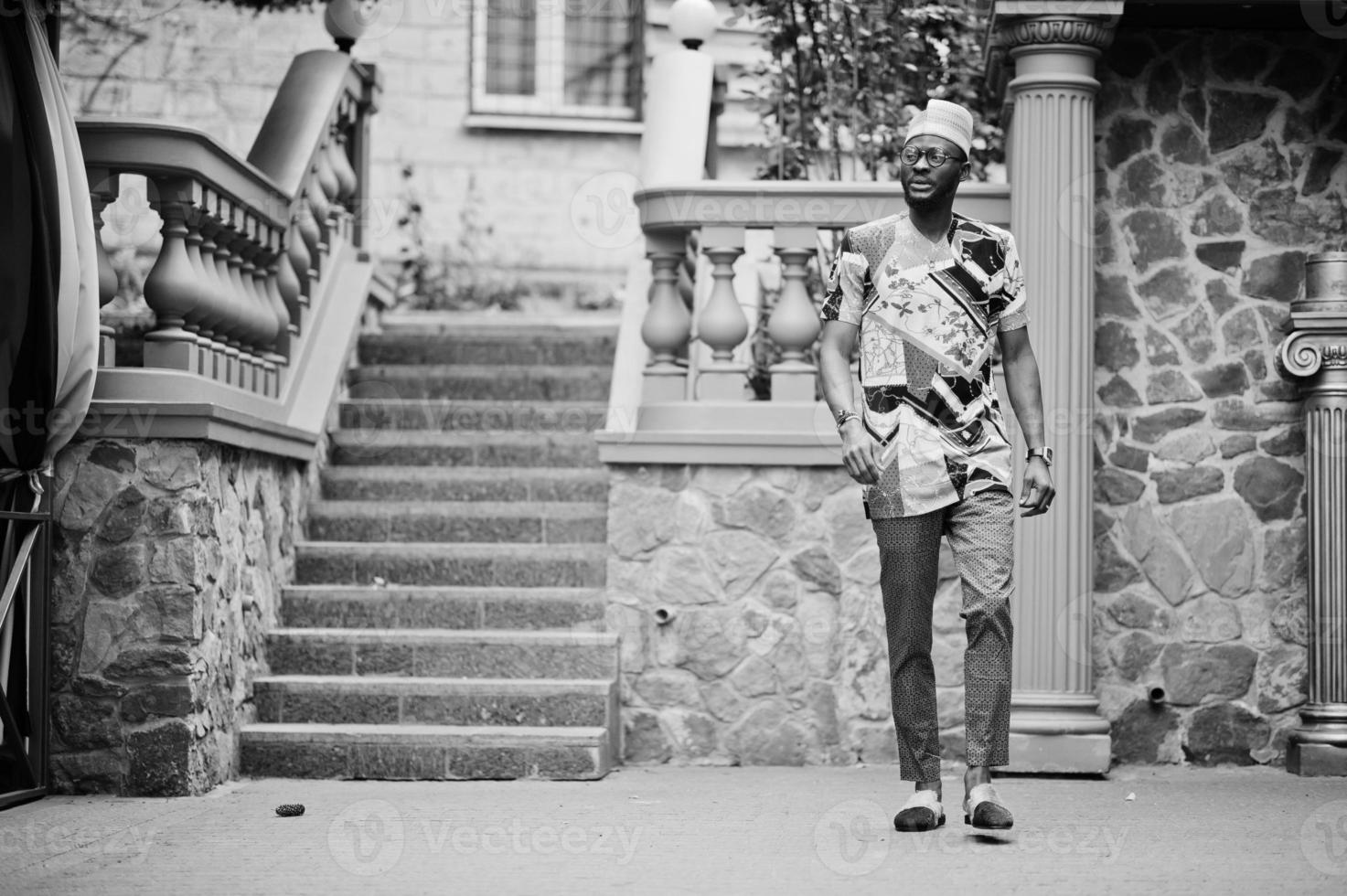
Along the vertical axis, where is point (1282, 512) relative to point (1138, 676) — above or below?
above

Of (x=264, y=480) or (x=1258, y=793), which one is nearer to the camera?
(x=1258, y=793)

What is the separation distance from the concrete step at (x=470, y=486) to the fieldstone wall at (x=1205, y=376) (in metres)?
2.36

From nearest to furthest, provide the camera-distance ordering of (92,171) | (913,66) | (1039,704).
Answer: (92,171) → (1039,704) → (913,66)

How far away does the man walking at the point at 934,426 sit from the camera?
5.17 meters

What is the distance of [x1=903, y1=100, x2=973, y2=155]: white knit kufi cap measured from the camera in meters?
5.24

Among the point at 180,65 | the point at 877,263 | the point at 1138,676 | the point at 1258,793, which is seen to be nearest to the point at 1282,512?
the point at 1138,676

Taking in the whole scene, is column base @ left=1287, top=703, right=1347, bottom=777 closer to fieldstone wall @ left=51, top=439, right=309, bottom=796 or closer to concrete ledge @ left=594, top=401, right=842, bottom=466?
concrete ledge @ left=594, top=401, right=842, bottom=466

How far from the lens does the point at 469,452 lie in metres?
8.52

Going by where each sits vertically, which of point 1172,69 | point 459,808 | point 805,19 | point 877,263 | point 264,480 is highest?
point 805,19

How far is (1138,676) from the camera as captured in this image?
709 centimetres

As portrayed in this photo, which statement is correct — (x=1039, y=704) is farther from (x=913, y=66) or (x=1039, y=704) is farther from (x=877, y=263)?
(x=913, y=66)

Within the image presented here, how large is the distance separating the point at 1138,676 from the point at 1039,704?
552 millimetres

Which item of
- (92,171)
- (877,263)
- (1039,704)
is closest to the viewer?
(877,263)

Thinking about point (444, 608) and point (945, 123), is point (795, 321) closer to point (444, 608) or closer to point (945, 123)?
point (444, 608)
